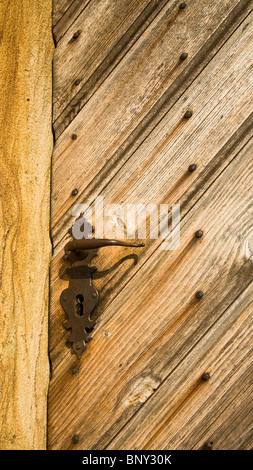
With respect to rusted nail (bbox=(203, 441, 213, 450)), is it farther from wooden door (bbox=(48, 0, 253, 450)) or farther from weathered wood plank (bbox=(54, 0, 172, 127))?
weathered wood plank (bbox=(54, 0, 172, 127))

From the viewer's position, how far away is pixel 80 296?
49.6 inches

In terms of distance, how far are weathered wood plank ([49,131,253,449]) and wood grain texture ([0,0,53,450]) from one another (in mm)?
81

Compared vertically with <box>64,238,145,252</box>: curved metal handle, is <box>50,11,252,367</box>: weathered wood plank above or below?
above

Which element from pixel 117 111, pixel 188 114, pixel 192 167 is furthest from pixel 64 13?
pixel 192 167

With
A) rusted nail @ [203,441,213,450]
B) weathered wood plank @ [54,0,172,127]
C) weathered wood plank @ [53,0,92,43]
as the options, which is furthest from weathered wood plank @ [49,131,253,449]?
weathered wood plank @ [53,0,92,43]

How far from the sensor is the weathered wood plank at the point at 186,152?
1.17 m

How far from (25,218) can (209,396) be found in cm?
64

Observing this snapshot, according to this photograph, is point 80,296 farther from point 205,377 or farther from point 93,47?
point 93,47

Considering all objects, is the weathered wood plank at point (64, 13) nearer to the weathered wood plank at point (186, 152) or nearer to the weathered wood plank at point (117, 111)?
the weathered wood plank at point (117, 111)

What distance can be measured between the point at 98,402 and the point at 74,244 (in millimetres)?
393

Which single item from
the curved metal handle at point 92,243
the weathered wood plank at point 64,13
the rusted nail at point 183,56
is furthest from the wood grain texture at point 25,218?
the rusted nail at point 183,56

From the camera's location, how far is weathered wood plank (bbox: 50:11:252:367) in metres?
1.17
